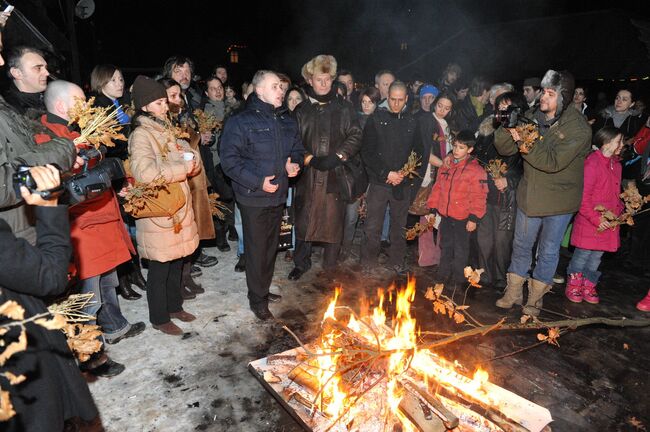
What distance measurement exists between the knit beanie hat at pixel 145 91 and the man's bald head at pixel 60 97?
549 millimetres

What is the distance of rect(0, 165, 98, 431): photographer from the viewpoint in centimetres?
Result: 173

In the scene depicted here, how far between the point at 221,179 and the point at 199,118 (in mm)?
1096

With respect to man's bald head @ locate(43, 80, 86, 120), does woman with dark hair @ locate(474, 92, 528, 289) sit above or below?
below

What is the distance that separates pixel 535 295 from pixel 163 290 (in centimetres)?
469

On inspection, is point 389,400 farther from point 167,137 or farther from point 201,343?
point 167,137

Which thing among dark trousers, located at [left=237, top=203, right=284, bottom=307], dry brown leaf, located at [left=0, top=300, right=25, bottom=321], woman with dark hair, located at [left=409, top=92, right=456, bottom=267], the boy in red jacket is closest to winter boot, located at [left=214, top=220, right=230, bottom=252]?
dark trousers, located at [left=237, top=203, right=284, bottom=307]

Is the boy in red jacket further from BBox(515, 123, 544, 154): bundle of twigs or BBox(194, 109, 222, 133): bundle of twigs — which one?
BBox(194, 109, 222, 133): bundle of twigs

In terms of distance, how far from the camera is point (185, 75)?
6074 mm

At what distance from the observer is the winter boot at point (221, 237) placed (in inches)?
278

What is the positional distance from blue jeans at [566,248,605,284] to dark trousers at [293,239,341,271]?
3488mm

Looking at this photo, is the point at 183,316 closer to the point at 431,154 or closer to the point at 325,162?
the point at 325,162

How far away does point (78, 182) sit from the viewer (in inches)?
93.0

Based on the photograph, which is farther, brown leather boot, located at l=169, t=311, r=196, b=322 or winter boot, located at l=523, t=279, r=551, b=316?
winter boot, located at l=523, t=279, r=551, b=316

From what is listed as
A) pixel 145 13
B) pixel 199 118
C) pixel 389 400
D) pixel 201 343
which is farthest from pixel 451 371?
pixel 145 13
